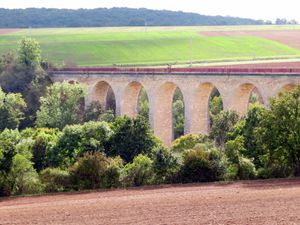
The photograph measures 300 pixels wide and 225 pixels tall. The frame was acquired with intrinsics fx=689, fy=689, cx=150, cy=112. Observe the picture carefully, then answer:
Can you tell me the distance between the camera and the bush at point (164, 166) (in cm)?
2484

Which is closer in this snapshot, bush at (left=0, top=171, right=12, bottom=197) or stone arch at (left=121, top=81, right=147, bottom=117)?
bush at (left=0, top=171, right=12, bottom=197)

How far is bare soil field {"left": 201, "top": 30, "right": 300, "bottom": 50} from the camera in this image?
73438 millimetres

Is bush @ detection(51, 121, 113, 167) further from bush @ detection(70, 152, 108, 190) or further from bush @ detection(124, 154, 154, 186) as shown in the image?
bush @ detection(124, 154, 154, 186)

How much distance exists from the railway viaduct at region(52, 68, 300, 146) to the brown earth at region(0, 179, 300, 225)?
14.7 m

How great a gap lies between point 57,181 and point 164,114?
22150 mm

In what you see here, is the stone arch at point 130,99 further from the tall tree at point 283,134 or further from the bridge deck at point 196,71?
the tall tree at point 283,134

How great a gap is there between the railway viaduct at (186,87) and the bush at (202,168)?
11.2 metres

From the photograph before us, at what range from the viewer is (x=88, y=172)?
2433 cm

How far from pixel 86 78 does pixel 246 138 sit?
27.0 metres

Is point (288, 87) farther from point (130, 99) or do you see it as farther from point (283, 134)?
point (130, 99)

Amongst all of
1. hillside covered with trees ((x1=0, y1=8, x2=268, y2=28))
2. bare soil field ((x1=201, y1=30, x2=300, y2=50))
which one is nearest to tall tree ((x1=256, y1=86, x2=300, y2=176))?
bare soil field ((x1=201, y1=30, x2=300, y2=50))

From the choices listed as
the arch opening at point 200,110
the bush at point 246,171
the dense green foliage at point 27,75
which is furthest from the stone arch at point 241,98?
the dense green foliage at point 27,75

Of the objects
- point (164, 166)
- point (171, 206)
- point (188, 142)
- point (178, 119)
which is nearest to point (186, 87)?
point (188, 142)

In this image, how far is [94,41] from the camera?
85.9 meters
